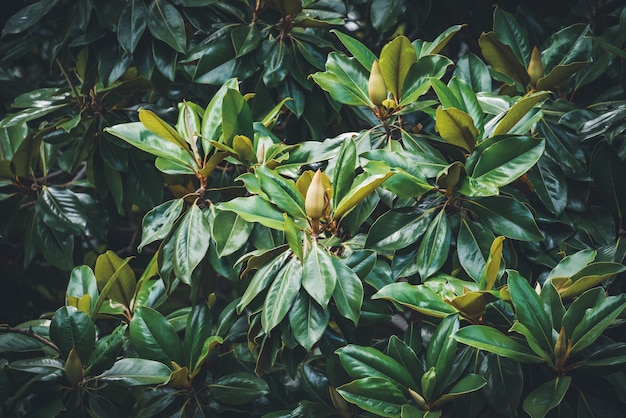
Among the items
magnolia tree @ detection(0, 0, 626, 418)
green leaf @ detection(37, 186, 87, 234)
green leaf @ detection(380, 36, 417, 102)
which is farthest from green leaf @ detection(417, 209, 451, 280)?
green leaf @ detection(37, 186, 87, 234)

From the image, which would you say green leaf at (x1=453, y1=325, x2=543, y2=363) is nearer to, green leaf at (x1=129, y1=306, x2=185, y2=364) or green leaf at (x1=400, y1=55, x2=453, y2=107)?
green leaf at (x1=400, y1=55, x2=453, y2=107)

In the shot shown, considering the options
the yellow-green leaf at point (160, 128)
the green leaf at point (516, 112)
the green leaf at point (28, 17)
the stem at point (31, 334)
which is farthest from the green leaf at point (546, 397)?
the green leaf at point (28, 17)

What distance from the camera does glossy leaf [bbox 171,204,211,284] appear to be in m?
1.47

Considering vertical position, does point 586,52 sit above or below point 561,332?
above

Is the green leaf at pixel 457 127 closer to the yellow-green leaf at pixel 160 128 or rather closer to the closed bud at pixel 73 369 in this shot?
the yellow-green leaf at pixel 160 128

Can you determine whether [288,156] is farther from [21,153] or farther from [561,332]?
[21,153]

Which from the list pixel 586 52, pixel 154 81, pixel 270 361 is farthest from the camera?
pixel 154 81

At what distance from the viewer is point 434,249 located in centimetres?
142

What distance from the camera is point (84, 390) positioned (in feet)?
5.11

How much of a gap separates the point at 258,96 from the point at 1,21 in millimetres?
1332

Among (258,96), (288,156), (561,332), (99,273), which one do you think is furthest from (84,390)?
(561,332)

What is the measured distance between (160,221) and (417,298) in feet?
2.00

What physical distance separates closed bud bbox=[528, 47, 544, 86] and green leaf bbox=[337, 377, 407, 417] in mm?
885

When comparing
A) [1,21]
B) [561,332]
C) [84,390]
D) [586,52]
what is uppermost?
[1,21]
